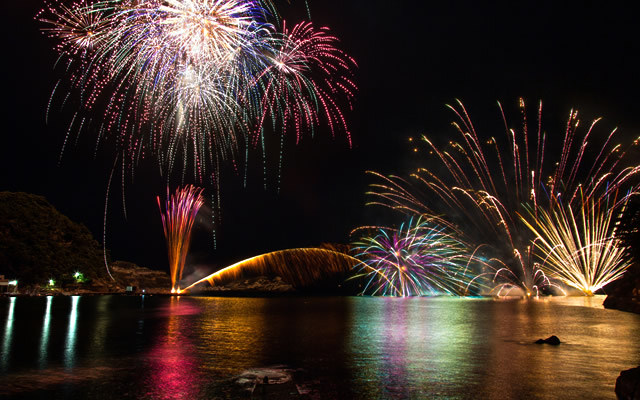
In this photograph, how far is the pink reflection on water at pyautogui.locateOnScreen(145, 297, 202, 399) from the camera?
9.52 m

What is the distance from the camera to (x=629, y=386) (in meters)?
9.06

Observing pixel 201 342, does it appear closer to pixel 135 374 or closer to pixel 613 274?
pixel 135 374

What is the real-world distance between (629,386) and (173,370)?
10383 mm

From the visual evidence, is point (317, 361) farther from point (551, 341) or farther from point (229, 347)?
point (551, 341)

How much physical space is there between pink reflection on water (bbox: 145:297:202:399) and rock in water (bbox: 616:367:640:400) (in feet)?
28.3

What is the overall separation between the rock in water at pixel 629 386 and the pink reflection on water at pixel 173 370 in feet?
28.3

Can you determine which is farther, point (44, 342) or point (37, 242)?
point (37, 242)

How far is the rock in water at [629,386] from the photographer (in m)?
8.88

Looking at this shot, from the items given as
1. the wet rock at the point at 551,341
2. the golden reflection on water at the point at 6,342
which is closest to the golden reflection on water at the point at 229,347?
the golden reflection on water at the point at 6,342

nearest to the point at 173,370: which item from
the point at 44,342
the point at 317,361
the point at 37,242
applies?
the point at 317,361

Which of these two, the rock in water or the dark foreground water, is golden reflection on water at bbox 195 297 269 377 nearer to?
the dark foreground water

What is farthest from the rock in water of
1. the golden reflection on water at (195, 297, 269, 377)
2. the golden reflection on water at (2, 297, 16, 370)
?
the golden reflection on water at (2, 297, 16, 370)

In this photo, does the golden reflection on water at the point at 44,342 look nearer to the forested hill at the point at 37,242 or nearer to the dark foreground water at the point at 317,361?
the dark foreground water at the point at 317,361

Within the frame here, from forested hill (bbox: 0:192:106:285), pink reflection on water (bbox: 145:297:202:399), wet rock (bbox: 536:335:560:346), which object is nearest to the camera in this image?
pink reflection on water (bbox: 145:297:202:399)
